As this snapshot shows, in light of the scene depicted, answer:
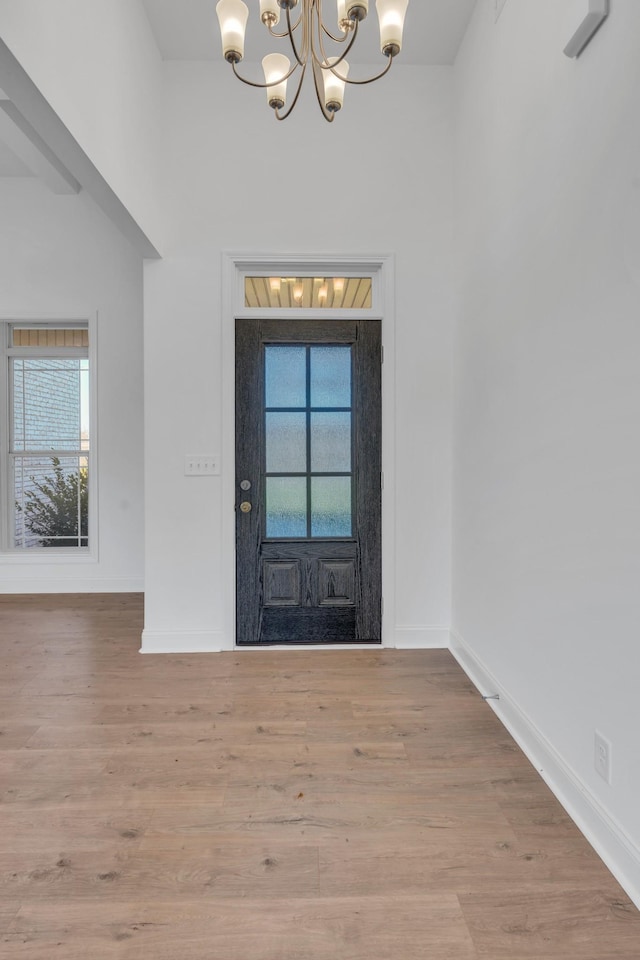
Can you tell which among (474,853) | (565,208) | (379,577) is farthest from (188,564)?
(565,208)

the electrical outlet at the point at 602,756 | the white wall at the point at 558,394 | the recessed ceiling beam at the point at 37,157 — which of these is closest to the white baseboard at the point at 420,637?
the white wall at the point at 558,394

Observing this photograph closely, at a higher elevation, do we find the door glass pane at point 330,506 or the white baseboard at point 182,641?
the door glass pane at point 330,506

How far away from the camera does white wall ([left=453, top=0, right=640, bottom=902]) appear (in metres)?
1.43

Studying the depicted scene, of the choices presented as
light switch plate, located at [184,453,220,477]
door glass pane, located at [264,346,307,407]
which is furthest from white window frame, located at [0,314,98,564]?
door glass pane, located at [264,346,307,407]

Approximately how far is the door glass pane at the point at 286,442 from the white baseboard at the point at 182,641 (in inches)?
42.9

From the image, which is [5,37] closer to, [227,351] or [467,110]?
[227,351]

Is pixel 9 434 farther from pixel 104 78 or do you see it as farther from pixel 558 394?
pixel 558 394

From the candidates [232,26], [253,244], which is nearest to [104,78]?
[232,26]

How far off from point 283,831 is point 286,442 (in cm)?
207

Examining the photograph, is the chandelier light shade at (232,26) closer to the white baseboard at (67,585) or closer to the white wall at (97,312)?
the white wall at (97,312)

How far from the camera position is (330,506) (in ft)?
10.5

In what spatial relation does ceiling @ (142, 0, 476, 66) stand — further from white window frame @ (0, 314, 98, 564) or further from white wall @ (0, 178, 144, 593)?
white window frame @ (0, 314, 98, 564)

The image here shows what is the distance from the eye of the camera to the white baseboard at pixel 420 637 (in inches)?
123

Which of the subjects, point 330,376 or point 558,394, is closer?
point 558,394
